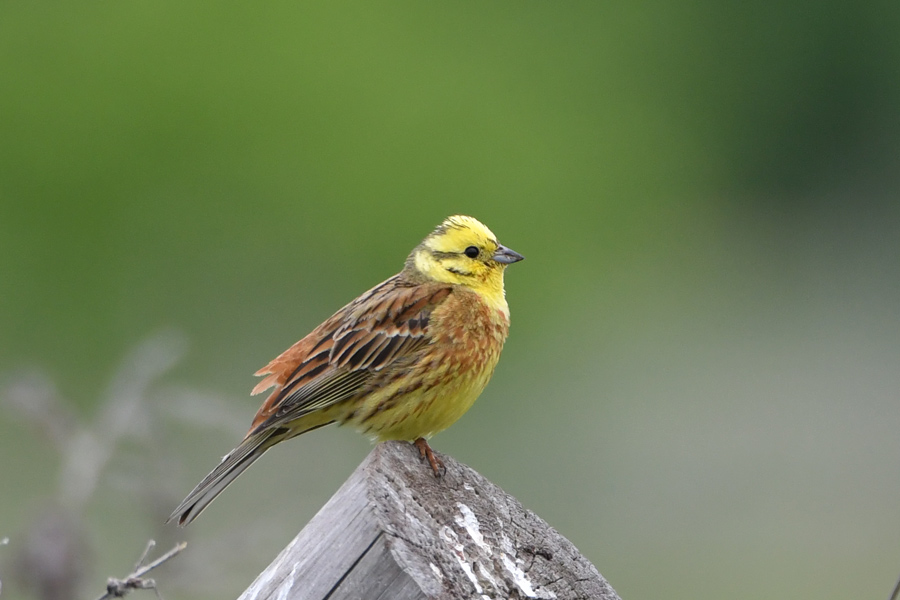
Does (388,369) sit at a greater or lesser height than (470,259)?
lesser

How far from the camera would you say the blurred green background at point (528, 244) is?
1030cm

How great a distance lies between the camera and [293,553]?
2.59 m

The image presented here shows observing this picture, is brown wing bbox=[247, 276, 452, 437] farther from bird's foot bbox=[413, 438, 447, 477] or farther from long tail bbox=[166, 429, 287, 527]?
bird's foot bbox=[413, 438, 447, 477]

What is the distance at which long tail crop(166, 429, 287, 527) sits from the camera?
3.68 m

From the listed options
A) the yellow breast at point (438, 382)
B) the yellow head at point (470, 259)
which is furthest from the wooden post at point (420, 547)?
the yellow head at point (470, 259)

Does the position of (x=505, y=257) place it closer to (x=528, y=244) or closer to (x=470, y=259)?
(x=470, y=259)

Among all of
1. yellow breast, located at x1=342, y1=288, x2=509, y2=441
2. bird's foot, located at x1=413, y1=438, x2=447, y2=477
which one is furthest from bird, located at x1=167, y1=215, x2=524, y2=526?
bird's foot, located at x1=413, y1=438, x2=447, y2=477

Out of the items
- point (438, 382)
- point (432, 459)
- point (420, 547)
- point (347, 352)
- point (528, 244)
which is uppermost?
point (528, 244)

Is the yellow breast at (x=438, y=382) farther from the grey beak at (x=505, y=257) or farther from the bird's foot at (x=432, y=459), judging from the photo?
the bird's foot at (x=432, y=459)

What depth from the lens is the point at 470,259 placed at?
496 cm

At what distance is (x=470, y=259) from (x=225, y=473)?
138cm

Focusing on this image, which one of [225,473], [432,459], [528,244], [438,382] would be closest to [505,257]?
[438,382]

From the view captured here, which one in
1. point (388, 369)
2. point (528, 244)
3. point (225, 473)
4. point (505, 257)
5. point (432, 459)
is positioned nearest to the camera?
point (432, 459)

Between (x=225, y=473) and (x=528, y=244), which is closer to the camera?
→ (x=225, y=473)
